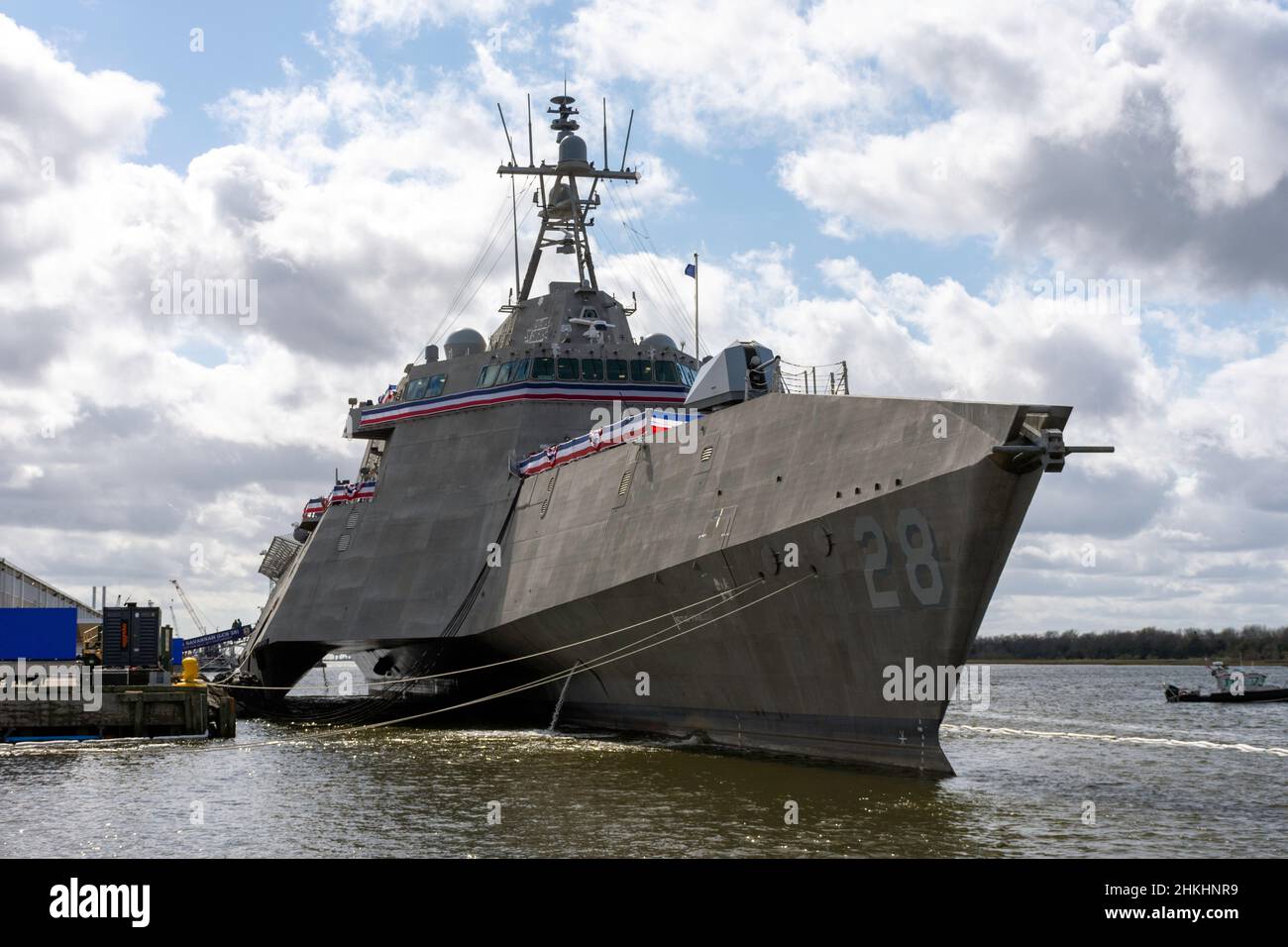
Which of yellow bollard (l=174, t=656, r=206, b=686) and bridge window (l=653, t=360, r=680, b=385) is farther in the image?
bridge window (l=653, t=360, r=680, b=385)

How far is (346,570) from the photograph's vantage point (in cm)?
3084

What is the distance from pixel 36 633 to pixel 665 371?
17.4m

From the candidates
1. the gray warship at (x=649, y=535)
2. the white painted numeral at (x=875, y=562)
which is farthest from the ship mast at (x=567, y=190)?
the white painted numeral at (x=875, y=562)

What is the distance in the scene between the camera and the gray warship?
54.6 feet

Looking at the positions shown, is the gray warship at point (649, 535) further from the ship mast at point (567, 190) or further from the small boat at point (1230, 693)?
Result: the small boat at point (1230, 693)

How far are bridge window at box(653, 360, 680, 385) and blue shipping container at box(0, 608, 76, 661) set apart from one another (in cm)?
1592

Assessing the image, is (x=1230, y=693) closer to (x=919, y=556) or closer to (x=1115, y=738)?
(x=1115, y=738)

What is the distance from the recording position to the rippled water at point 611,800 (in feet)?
43.8

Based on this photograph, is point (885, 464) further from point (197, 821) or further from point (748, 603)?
point (197, 821)

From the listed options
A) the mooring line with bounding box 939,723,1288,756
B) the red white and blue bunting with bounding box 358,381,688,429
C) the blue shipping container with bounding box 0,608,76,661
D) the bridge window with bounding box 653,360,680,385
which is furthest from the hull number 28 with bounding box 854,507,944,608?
the blue shipping container with bounding box 0,608,76,661

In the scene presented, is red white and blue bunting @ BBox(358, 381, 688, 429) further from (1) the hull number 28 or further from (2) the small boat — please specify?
(2) the small boat

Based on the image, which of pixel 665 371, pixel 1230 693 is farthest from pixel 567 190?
pixel 1230 693
